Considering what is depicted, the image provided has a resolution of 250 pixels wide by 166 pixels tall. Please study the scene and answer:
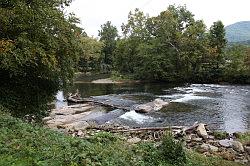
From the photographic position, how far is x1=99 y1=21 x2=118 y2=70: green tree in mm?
117375

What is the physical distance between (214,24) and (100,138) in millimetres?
64054

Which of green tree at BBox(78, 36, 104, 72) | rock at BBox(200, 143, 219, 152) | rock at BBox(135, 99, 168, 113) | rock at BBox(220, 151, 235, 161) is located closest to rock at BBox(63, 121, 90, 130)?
rock at BBox(135, 99, 168, 113)

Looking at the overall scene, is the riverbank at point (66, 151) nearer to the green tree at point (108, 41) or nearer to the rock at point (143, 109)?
the rock at point (143, 109)

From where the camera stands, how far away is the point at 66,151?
11922 mm

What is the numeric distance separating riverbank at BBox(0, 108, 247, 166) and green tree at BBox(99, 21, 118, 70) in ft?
316

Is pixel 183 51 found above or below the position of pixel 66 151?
above

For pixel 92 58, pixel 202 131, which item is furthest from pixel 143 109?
pixel 92 58

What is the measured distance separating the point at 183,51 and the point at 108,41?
5488 cm

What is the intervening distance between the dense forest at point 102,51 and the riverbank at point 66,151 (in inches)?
284

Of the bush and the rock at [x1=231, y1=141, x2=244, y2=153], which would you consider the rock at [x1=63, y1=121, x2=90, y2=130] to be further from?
the bush

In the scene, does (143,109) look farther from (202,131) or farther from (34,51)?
(34,51)

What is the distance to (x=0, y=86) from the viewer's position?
22.5m

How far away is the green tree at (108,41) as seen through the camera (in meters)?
117

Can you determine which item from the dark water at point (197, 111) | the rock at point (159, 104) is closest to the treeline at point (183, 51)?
the dark water at point (197, 111)
